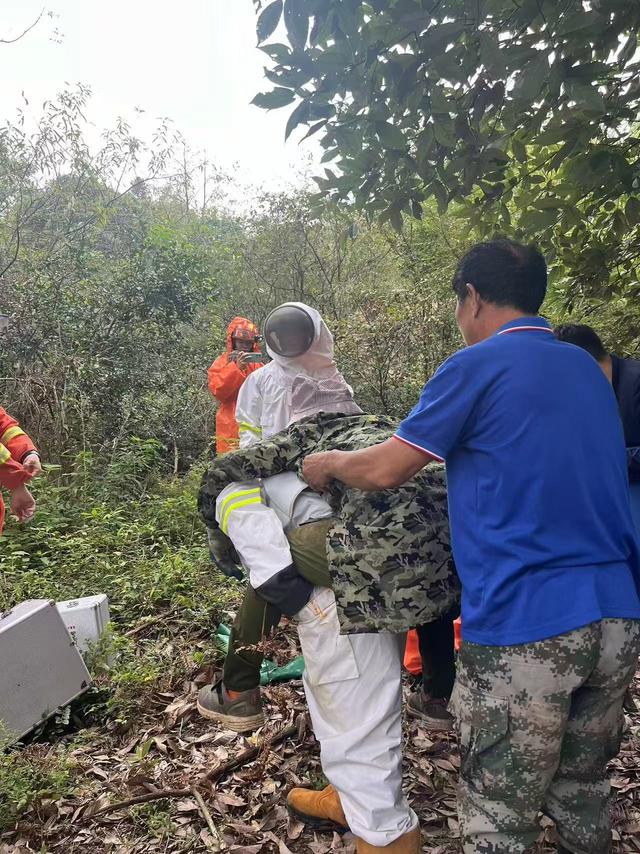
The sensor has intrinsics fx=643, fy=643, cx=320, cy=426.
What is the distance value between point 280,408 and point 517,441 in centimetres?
153

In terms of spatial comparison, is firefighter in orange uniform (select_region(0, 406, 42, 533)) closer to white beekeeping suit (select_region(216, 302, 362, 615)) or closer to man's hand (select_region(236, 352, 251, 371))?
white beekeeping suit (select_region(216, 302, 362, 615))

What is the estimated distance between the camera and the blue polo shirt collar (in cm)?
179

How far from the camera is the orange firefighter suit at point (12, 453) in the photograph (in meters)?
3.76

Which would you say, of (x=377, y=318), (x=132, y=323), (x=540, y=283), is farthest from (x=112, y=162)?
(x=540, y=283)

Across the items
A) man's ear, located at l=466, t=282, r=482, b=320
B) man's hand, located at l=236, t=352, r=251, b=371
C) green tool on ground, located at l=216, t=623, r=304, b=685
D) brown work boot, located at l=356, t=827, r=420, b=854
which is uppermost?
man's ear, located at l=466, t=282, r=482, b=320

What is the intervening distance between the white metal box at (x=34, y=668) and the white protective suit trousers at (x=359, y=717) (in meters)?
1.49

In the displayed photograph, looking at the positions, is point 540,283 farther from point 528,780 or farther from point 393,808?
point 393,808

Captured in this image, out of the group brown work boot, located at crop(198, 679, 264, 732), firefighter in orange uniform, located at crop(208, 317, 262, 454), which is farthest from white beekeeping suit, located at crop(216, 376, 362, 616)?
firefighter in orange uniform, located at crop(208, 317, 262, 454)

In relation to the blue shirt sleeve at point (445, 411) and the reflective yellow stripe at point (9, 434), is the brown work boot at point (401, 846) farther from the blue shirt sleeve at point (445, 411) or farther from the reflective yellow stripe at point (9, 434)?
the reflective yellow stripe at point (9, 434)

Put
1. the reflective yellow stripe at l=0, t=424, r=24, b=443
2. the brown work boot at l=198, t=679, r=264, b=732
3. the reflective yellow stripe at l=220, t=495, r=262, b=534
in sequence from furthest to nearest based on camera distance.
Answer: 1. the reflective yellow stripe at l=0, t=424, r=24, b=443
2. the brown work boot at l=198, t=679, r=264, b=732
3. the reflective yellow stripe at l=220, t=495, r=262, b=534

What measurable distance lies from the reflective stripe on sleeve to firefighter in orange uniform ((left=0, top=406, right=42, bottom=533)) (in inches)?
79.0

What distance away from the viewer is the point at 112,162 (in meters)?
10.1

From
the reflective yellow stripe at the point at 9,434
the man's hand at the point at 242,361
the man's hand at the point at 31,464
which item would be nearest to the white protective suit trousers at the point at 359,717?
the man's hand at the point at 31,464

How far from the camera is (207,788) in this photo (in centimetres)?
263
